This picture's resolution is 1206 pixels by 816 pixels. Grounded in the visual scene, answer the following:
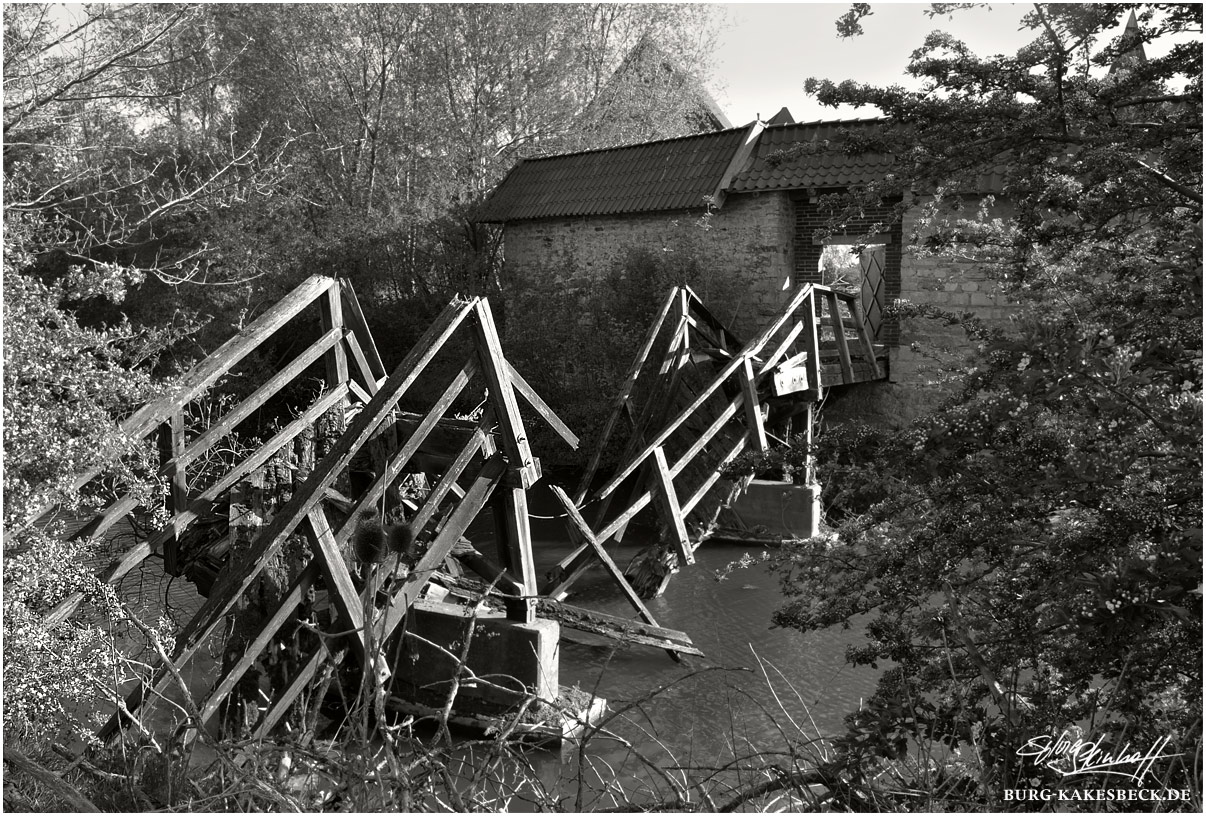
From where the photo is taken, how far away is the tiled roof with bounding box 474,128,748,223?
1502 centimetres

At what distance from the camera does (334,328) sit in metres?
7.09

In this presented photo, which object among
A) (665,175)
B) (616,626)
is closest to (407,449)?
(616,626)

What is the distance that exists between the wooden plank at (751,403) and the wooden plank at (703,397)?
13cm

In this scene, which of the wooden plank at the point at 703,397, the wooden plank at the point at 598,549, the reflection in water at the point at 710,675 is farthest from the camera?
the wooden plank at the point at 703,397

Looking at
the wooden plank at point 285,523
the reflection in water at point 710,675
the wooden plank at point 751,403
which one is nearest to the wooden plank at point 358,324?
the wooden plank at point 285,523

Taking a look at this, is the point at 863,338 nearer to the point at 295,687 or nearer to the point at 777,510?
the point at 777,510

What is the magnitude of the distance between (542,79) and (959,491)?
699 inches

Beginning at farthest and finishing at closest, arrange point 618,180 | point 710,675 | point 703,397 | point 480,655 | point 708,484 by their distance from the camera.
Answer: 1. point 618,180
2. point 708,484
3. point 703,397
4. point 710,675
5. point 480,655

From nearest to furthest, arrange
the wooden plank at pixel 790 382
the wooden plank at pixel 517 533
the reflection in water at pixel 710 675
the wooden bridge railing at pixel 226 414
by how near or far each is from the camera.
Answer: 1. the wooden bridge railing at pixel 226 414
2. the reflection in water at pixel 710 675
3. the wooden plank at pixel 517 533
4. the wooden plank at pixel 790 382

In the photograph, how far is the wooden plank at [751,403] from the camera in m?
10.6

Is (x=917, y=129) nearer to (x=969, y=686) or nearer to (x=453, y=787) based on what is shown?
(x=969, y=686)

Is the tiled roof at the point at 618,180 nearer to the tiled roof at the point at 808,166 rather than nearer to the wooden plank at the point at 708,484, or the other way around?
the tiled roof at the point at 808,166

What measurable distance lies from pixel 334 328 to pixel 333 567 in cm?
192

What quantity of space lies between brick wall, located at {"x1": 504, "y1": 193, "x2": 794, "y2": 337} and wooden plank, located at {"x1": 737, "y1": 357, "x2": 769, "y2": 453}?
3.92 m
